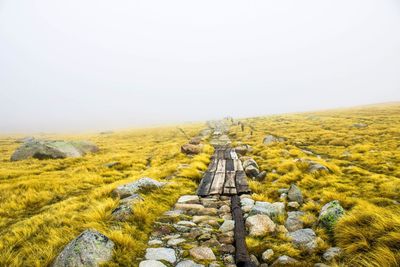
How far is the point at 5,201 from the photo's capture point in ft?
30.0

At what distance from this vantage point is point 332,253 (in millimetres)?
4762

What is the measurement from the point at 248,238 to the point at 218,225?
1058 millimetres

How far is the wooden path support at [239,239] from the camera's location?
15.4 feet

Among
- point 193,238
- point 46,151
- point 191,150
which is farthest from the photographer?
point 46,151

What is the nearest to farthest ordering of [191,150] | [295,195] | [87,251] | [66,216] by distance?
[87,251] < [66,216] < [295,195] < [191,150]

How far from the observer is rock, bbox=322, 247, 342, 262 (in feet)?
15.3

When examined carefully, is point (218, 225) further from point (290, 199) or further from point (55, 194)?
point (55, 194)

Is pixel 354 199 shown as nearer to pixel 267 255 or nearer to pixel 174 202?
pixel 267 255

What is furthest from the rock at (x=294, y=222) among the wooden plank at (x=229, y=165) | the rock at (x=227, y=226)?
the wooden plank at (x=229, y=165)

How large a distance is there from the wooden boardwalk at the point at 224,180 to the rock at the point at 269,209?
170 cm

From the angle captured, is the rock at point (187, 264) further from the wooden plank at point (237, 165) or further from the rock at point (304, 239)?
the wooden plank at point (237, 165)

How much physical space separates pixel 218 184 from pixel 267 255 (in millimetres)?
5006

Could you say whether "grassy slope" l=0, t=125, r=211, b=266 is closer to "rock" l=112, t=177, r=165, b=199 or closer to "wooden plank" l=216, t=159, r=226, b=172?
"rock" l=112, t=177, r=165, b=199

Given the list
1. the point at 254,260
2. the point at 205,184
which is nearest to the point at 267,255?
the point at 254,260
